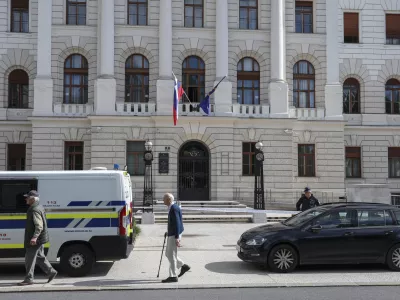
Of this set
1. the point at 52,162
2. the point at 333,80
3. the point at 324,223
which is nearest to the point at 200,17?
the point at 333,80

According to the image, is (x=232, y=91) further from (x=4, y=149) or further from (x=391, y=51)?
(x=4, y=149)

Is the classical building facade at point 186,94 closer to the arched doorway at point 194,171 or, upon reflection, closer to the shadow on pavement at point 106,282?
the arched doorway at point 194,171

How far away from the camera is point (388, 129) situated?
1304 inches

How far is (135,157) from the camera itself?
3011cm

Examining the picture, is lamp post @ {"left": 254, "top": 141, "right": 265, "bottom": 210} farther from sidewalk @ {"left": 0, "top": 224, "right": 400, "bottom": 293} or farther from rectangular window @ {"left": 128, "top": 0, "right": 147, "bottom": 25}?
rectangular window @ {"left": 128, "top": 0, "right": 147, "bottom": 25}

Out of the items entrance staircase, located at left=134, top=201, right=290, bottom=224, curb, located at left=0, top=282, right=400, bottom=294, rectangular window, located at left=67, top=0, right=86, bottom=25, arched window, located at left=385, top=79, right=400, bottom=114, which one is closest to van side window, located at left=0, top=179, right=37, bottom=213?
curb, located at left=0, top=282, right=400, bottom=294

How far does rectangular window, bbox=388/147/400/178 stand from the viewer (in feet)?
110

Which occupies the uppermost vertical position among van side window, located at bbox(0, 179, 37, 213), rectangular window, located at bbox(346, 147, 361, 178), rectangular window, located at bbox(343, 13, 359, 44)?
rectangular window, located at bbox(343, 13, 359, 44)

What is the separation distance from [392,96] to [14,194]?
2841 centimetres

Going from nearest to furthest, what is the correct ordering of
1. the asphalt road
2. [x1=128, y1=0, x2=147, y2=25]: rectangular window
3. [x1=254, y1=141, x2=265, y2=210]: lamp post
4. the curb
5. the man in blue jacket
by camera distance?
the asphalt road, the curb, the man in blue jacket, [x1=254, y1=141, x2=265, y2=210]: lamp post, [x1=128, y1=0, x2=147, y2=25]: rectangular window

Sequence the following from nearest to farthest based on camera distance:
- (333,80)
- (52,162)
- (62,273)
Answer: (62,273), (52,162), (333,80)

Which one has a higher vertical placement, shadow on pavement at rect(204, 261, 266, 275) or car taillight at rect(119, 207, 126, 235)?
car taillight at rect(119, 207, 126, 235)

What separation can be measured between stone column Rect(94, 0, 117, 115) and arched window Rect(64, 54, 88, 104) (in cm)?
130

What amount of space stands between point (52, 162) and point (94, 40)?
309 inches
